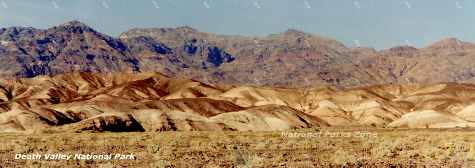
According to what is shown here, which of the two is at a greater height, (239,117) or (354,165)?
(239,117)

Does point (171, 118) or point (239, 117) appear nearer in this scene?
point (171, 118)

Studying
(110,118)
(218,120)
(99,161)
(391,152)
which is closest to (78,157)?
(99,161)

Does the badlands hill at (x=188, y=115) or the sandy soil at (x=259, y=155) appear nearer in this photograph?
the sandy soil at (x=259, y=155)

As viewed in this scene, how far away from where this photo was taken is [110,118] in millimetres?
109875

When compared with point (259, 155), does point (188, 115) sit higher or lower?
higher

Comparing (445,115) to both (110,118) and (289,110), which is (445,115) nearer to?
(289,110)

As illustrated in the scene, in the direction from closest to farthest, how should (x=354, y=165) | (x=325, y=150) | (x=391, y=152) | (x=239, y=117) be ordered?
1. (x=354, y=165)
2. (x=391, y=152)
3. (x=325, y=150)
4. (x=239, y=117)

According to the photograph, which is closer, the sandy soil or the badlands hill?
the sandy soil

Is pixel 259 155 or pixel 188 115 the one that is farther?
pixel 188 115

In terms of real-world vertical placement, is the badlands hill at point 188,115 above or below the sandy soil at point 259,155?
above

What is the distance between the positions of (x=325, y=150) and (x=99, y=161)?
14.4 metres

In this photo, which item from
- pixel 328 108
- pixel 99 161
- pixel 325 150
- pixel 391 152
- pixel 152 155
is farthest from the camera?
pixel 328 108

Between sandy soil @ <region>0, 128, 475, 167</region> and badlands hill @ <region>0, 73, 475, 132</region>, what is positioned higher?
badlands hill @ <region>0, 73, 475, 132</region>

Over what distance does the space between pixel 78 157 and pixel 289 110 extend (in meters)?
115
